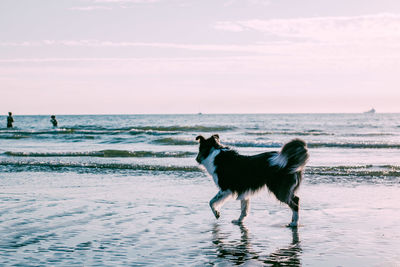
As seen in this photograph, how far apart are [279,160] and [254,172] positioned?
48cm

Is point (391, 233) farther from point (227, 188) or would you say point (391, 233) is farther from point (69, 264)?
point (69, 264)

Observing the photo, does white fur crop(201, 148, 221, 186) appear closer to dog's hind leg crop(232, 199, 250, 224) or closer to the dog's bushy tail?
dog's hind leg crop(232, 199, 250, 224)

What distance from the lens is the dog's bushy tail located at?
782cm

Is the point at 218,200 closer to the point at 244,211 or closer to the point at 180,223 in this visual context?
the point at 244,211

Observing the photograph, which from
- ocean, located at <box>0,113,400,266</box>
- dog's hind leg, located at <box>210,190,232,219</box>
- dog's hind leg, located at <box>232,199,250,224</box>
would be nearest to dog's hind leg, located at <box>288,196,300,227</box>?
ocean, located at <box>0,113,400,266</box>

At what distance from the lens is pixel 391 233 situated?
6859mm

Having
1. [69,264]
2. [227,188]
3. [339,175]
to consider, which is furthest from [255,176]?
[339,175]

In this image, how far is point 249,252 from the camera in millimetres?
6027

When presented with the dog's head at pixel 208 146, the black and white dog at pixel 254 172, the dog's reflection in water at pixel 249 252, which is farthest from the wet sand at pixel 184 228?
the dog's head at pixel 208 146

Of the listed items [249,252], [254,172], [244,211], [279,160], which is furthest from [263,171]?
[249,252]

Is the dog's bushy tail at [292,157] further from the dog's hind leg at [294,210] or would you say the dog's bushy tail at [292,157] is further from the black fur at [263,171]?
the dog's hind leg at [294,210]

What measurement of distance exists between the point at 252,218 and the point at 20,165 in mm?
10703

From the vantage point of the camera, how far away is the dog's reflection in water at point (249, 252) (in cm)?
561

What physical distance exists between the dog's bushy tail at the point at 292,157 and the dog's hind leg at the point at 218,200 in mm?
1003
